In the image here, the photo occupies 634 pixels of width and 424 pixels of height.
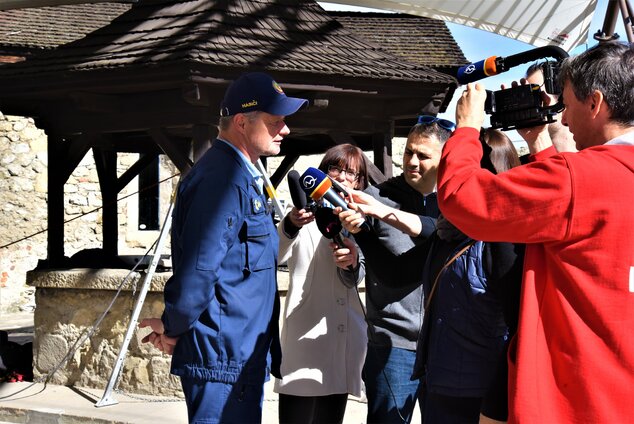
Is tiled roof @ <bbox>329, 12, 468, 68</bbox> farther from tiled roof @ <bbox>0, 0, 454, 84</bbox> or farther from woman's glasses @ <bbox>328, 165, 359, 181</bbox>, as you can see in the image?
woman's glasses @ <bbox>328, 165, 359, 181</bbox>

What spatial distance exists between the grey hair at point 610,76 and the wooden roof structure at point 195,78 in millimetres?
3587

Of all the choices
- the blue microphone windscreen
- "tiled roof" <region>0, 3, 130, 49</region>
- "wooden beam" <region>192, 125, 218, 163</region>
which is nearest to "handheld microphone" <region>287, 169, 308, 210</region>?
the blue microphone windscreen

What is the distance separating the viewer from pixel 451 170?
2014 mm

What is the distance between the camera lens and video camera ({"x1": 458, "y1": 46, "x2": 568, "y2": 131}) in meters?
2.26

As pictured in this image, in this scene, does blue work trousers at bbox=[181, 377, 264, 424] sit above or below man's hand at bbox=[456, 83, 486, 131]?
below

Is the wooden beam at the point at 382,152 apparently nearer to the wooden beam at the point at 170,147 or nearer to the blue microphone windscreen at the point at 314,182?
the wooden beam at the point at 170,147

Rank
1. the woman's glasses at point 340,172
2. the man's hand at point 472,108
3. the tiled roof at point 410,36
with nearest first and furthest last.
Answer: the man's hand at point 472,108 < the woman's glasses at point 340,172 < the tiled roof at point 410,36

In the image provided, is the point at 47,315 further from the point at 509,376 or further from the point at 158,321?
the point at 509,376

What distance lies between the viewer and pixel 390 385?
10.8ft

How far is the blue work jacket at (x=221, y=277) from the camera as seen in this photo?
2.51m

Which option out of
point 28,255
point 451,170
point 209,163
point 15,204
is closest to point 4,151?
point 15,204

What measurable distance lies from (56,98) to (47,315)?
5.48ft

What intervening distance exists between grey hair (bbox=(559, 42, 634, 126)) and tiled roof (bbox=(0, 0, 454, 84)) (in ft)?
11.8

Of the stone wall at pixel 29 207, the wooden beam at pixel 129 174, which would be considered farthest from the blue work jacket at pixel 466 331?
the stone wall at pixel 29 207
